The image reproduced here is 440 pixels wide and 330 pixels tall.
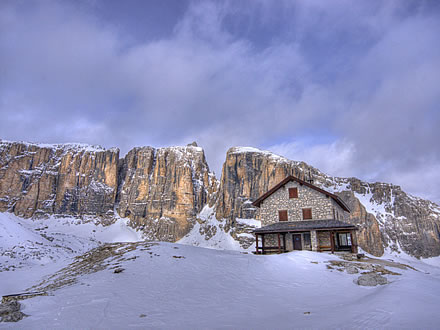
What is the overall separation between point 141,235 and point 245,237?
3786 cm

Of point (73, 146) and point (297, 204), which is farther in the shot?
point (73, 146)

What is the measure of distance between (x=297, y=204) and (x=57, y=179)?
105676 mm

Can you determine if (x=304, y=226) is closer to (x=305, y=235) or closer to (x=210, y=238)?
(x=305, y=235)

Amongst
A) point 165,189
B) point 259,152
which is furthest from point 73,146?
point 259,152

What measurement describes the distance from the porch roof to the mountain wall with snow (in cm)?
6120

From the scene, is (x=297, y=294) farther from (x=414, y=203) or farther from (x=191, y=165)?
(x=414, y=203)

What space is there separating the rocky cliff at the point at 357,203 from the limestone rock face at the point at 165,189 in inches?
480

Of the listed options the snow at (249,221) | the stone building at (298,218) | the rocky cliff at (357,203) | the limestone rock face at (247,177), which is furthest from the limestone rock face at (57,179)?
the stone building at (298,218)

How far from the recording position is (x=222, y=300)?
9070 mm

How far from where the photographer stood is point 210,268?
13.4 meters

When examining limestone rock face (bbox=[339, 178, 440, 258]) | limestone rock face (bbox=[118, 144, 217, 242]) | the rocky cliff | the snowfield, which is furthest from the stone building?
limestone rock face (bbox=[339, 178, 440, 258])

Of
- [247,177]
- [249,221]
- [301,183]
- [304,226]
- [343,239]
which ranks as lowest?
[343,239]

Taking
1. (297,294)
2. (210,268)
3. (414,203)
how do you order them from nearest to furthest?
(297,294)
(210,268)
(414,203)

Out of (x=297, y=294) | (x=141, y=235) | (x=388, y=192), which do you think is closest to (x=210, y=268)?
(x=297, y=294)
